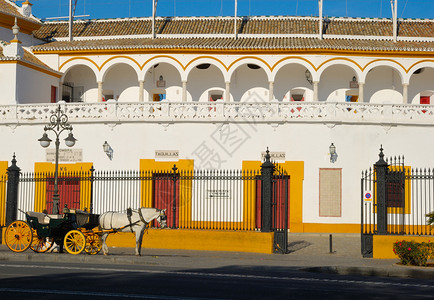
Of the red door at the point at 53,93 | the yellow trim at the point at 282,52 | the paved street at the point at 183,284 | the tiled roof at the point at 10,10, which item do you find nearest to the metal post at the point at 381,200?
the paved street at the point at 183,284

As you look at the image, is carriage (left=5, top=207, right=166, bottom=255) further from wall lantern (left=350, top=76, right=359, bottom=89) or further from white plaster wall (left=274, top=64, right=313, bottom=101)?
wall lantern (left=350, top=76, right=359, bottom=89)

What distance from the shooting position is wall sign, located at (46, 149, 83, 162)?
92.0 feet

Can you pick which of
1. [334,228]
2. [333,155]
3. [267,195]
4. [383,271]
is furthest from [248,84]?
[383,271]

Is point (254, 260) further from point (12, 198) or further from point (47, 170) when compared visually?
point (47, 170)

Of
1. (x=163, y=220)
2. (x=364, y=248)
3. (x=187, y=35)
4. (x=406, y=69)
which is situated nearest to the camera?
(x=163, y=220)

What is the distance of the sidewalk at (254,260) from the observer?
50.4 ft

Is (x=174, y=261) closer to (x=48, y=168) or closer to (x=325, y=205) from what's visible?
(x=325, y=205)

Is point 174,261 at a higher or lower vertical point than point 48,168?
lower

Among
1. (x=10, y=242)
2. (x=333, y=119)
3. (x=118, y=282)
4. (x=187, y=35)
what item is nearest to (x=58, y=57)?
(x=187, y=35)

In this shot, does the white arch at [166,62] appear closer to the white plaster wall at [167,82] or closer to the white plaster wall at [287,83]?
the white plaster wall at [167,82]

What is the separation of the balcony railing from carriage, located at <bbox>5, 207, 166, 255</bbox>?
10.6 meters

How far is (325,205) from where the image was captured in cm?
2653

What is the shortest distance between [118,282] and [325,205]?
16.2 metres

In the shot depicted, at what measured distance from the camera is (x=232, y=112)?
1081 inches
